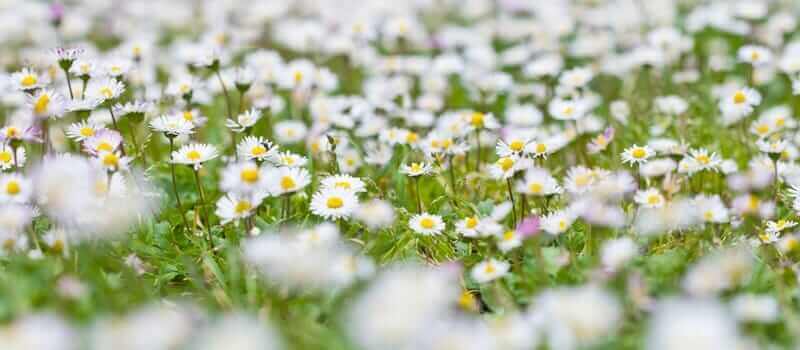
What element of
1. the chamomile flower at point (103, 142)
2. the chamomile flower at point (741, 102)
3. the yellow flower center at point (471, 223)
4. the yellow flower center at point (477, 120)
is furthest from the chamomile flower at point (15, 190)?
the chamomile flower at point (741, 102)

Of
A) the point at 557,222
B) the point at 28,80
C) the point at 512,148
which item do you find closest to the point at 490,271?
the point at 557,222

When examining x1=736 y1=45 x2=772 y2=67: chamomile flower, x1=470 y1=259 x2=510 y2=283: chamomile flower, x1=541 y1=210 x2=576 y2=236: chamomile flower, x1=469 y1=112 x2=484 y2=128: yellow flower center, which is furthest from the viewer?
x1=736 y1=45 x2=772 y2=67: chamomile flower

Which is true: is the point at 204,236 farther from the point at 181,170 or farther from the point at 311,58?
the point at 311,58

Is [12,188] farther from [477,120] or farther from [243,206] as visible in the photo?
[477,120]

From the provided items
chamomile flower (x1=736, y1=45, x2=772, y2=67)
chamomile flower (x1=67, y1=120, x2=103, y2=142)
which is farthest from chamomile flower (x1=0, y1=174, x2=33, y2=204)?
chamomile flower (x1=736, y1=45, x2=772, y2=67)

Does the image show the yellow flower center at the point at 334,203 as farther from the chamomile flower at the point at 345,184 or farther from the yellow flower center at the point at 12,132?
the yellow flower center at the point at 12,132

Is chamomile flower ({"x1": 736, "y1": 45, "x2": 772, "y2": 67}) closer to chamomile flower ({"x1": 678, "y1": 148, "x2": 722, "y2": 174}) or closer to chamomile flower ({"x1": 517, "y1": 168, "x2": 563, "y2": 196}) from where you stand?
chamomile flower ({"x1": 678, "y1": 148, "x2": 722, "y2": 174})

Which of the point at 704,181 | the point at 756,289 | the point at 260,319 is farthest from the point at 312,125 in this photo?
the point at 756,289
